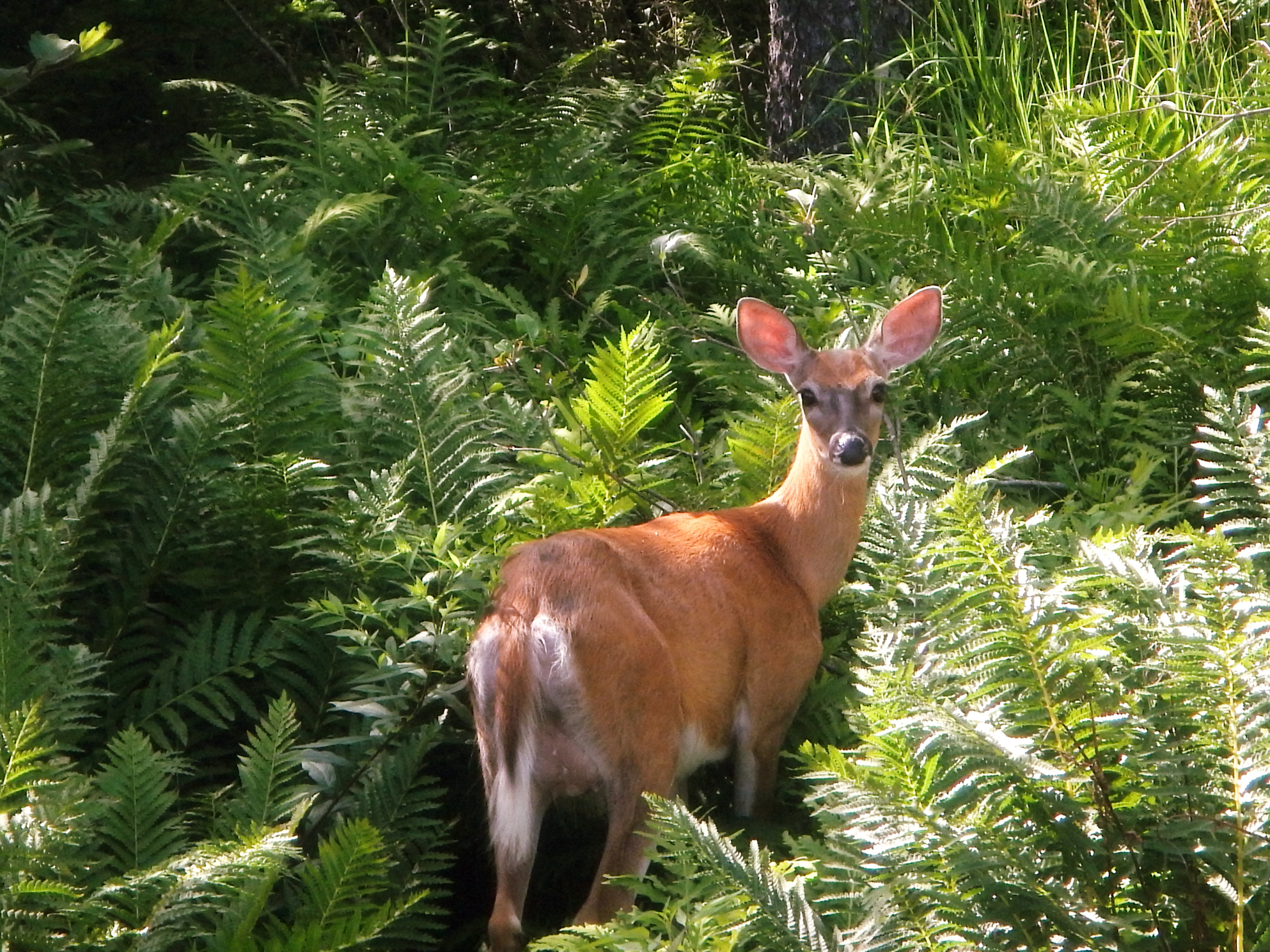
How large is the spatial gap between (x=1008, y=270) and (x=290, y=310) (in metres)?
2.51

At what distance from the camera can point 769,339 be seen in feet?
15.9

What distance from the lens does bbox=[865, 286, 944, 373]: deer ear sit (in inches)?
190

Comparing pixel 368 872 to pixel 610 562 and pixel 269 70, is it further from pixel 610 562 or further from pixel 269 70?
pixel 269 70

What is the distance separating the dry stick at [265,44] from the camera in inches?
271

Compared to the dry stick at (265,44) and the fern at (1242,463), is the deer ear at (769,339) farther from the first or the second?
the dry stick at (265,44)

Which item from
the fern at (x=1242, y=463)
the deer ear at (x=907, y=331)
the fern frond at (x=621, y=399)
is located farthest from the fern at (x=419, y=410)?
the fern at (x=1242, y=463)

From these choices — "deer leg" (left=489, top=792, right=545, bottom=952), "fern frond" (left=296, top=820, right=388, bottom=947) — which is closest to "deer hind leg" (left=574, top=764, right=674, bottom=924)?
"deer leg" (left=489, top=792, right=545, bottom=952)

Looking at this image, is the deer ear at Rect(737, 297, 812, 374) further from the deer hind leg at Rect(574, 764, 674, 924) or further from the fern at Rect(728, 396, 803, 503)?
the deer hind leg at Rect(574, 764, 674, 924)

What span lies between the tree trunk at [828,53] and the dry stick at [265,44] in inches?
94.0

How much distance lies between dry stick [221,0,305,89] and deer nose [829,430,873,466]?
3.85 metres

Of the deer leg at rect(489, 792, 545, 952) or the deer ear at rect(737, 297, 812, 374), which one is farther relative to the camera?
the deer ear at rect(737, 297, 812, 374)

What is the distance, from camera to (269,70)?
773 cm

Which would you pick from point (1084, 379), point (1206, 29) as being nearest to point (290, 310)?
point (1084, 379)

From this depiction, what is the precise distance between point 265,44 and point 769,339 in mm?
3612
